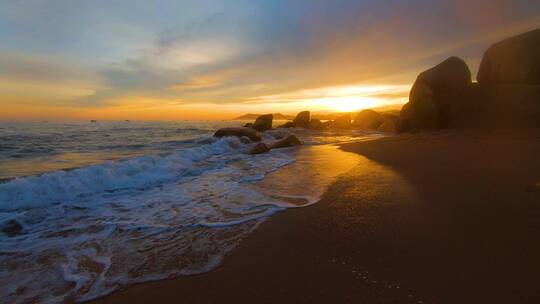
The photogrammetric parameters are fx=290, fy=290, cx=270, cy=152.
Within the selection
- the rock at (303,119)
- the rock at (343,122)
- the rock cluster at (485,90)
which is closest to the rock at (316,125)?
the rock at (303,119)

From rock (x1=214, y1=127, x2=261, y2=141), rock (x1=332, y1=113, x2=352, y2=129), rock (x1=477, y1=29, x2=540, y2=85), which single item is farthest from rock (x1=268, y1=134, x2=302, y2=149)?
rock (x1=332, y1=113, x2=352, y2=129)

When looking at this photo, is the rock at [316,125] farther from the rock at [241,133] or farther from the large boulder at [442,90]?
the rock at [241,133]

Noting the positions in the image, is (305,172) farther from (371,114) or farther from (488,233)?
(371,114)

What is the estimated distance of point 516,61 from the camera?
1848cm

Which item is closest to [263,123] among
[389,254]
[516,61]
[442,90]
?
[442,90]

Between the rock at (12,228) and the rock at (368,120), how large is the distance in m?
31.8

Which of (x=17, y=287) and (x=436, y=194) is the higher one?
(x=436, y=194)

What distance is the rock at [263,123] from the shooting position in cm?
3152

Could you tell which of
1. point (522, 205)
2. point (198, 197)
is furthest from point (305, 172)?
point (522, 205)

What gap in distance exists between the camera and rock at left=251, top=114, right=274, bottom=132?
103 ft

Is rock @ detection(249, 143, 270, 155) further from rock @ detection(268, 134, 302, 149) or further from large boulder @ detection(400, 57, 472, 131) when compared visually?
large boulder @ detection(400, 57, 472, 131)

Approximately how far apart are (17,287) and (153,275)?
1.22m

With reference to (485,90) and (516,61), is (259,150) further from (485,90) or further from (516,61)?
→ (516,61)

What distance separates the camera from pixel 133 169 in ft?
26.4
